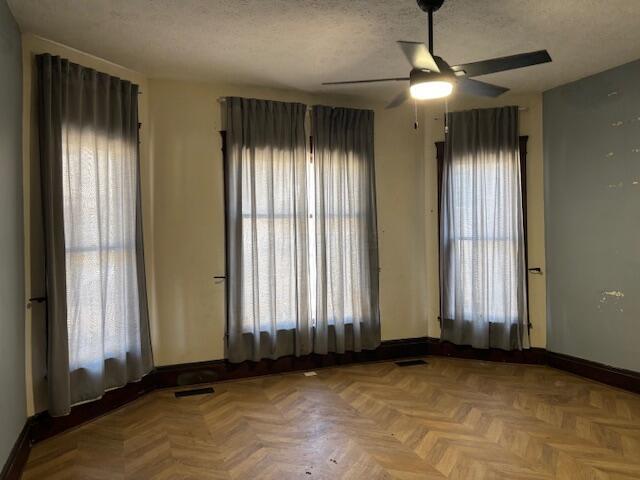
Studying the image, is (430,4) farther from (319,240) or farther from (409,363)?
(409,363)

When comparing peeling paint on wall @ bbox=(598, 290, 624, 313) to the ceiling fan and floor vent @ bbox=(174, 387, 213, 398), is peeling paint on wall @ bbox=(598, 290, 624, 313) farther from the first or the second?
floor vent @ bbox=(174, 387, 213, 398)

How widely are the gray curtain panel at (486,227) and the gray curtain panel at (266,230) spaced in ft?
5.22

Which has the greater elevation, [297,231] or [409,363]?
[297,231]

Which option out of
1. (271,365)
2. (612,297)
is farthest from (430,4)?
(271,365)

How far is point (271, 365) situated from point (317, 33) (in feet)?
9.58

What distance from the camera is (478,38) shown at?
10.1ft

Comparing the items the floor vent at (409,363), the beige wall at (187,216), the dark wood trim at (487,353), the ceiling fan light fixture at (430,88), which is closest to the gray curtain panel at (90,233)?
the beige wall at (187,216)

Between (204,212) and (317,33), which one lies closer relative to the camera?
(317,33)

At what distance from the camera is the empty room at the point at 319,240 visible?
2.66 metres

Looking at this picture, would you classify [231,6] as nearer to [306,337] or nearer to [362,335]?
[306,337]

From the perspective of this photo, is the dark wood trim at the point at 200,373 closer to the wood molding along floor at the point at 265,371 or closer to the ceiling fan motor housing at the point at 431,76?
the wood molding along floor at the point at 265,371

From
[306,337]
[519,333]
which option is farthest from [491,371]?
[306,337]

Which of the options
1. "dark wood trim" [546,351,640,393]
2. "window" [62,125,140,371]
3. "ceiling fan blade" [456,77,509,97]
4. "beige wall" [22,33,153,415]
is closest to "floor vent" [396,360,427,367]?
"dark wood trim" [546,351,640,393]

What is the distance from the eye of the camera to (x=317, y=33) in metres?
2.97
